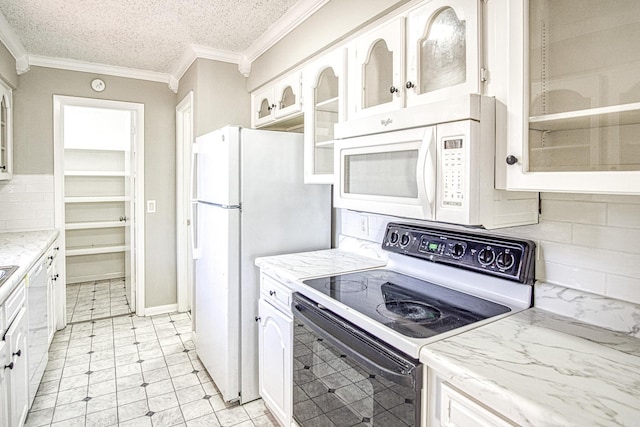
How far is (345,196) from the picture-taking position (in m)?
1.81

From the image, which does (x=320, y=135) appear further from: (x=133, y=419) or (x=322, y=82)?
(x=133, y=419)

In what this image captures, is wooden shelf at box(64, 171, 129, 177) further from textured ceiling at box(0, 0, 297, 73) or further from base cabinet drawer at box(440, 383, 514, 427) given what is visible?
base cabinet drawer at box(440, 383, 514, 427)

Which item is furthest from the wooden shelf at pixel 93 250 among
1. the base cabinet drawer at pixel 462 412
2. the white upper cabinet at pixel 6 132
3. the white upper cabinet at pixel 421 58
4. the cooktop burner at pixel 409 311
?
the base cabinet drawer at pixel 462 412

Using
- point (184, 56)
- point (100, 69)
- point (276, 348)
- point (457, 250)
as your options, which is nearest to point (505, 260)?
point (457, 250)

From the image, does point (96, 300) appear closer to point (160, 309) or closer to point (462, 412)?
point (160, 309)

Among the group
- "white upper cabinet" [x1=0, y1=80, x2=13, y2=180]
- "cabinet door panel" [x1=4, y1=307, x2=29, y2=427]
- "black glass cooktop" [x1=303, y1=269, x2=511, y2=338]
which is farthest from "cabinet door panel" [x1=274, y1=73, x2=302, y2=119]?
"white upper cabinet" [x1=0, y1=80, x2=13, y2=180]

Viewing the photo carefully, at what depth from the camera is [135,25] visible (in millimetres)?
2551

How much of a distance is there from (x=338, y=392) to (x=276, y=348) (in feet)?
1.90

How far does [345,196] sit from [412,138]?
20.3 inches

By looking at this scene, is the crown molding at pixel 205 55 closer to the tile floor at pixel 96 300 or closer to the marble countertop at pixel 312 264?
the marble countertop at pixel 312 264

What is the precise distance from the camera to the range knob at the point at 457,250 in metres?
1.60

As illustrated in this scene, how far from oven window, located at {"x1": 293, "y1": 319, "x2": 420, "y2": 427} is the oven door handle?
3 cm

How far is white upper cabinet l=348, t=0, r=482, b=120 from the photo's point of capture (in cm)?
131

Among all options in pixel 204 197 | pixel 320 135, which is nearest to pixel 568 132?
pixel 320 135
